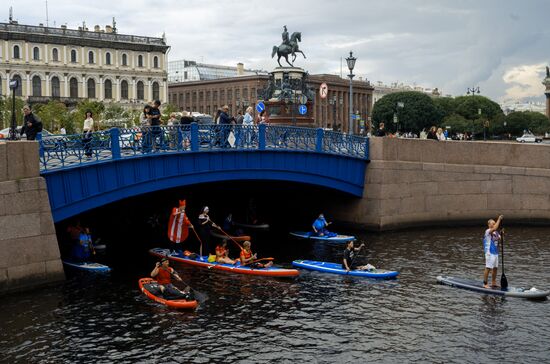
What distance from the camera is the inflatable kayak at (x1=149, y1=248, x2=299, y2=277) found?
2427 centimetres

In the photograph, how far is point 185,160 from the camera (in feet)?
87.2

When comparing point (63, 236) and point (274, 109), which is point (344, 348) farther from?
point (274, 109)

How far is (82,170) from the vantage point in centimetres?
2317

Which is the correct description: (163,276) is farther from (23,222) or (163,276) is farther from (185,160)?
(185,160)

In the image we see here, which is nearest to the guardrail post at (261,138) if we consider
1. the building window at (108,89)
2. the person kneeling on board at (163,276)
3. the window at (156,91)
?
the person kneeling on board at (163,276)

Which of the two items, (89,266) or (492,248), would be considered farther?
(89,266)

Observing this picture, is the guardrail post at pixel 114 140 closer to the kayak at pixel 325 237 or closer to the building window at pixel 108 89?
the kayak at pixel 325 237

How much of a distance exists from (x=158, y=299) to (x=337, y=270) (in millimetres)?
6869

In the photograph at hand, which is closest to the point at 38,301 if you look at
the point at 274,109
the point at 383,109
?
the point at 274,109

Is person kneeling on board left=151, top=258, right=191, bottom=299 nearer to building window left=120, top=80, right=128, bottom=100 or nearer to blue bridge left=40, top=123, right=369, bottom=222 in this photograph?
blue bridge left=40, top=123, right=369, bottom=222

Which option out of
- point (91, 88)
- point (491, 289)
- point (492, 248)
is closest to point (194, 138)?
point (492, 248)

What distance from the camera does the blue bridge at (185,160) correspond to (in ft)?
75.1

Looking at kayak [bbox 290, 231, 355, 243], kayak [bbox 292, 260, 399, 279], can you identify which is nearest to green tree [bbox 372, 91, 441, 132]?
kayak [bbox 290, 231, 355, 243]

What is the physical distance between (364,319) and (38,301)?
30.2 feet
